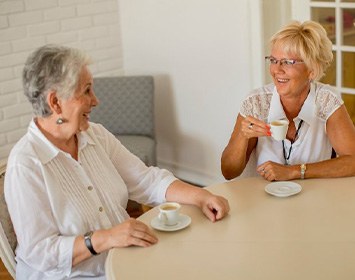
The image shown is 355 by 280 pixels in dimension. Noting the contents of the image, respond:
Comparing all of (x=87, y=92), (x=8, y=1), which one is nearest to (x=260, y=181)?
(x=87, y=92)

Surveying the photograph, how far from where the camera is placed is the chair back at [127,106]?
13.1ft

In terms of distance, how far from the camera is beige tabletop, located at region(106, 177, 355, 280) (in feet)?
5.73

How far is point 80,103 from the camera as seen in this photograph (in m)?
2.05

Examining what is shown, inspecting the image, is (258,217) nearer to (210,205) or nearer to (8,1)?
(210,205)

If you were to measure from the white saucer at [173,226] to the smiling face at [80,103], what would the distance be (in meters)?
0.38

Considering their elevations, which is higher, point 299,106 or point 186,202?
point 299,106

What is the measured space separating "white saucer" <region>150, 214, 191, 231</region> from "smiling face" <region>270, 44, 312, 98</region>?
74 cm

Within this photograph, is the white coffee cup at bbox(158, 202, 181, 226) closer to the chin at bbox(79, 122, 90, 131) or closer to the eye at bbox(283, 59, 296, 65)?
the chin at bbox(79, 122, 90, 131)

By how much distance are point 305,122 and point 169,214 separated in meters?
0.80

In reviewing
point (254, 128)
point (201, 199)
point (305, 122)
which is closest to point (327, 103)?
point (305, 122)

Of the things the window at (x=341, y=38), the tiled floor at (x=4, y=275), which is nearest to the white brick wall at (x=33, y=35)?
the tiled floor at (x=4, y=275)

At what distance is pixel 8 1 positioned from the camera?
3.76 metres

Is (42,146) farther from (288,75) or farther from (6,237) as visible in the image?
(288,75)

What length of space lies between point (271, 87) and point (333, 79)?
1091 mm
